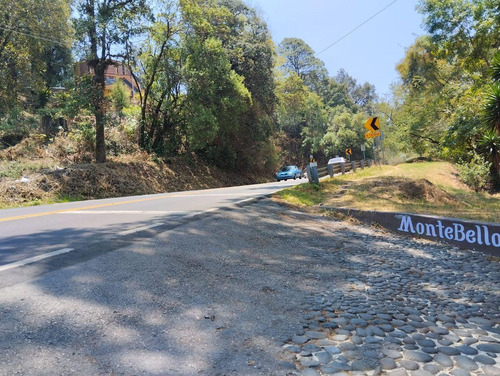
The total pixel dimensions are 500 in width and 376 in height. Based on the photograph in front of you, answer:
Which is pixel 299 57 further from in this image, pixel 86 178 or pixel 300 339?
pixel 300 339

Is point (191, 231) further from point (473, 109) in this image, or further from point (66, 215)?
point (473, 109)

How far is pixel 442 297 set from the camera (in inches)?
184

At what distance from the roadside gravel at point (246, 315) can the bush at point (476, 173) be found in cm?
1652

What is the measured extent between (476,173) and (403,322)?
20.1m

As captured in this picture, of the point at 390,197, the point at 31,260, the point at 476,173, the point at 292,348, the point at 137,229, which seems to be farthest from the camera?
the point at 476,173

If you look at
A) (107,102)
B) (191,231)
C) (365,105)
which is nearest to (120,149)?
(107,102)

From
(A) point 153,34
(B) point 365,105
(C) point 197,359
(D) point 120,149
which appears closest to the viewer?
(C) point 197,359

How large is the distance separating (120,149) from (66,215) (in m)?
16.7

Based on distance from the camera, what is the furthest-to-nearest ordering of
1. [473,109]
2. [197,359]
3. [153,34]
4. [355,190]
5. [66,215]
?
[153,34]
[473,109]
[355,190]
[66,215]
[197,359]

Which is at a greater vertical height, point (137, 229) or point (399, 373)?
point (137, 229)

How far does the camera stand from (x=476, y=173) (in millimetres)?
20312

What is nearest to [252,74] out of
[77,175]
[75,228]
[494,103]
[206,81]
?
[206,81]

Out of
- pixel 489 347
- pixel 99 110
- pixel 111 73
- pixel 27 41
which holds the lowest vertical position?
pixel 489 347

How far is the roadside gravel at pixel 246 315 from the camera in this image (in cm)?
280
